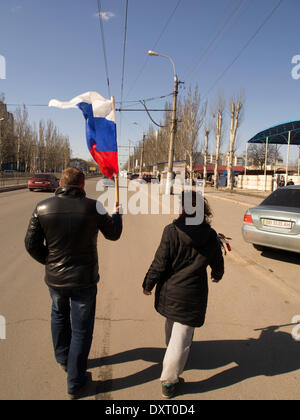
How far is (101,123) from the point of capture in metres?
3.03

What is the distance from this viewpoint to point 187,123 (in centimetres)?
3603

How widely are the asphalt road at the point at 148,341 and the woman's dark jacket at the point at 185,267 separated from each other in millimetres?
670

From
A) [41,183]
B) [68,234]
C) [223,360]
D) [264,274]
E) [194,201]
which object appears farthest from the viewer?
[41,183]

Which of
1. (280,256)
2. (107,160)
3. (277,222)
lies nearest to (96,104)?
(107,160)

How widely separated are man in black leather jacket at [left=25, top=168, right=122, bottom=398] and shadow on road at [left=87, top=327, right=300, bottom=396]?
0.40 m

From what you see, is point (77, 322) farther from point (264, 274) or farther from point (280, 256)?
point (280, 256)

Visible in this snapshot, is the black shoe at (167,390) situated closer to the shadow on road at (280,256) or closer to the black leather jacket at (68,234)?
the black leather jacket at (68,234)

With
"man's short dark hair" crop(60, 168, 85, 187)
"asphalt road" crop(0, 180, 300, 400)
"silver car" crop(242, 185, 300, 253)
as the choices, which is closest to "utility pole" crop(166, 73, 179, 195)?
"silver car" crop(242, 185, 300, 253)

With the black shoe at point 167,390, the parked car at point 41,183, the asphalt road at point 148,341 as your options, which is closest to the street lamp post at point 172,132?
the parked car at point 41,183

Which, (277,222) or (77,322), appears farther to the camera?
(277,222)

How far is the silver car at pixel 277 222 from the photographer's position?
566 centimetres

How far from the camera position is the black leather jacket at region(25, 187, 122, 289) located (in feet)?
7.38

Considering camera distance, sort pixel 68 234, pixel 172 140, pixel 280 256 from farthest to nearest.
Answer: pixel 172 140 < pixel 280 256 < pixel 68 234

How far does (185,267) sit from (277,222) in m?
4.24
